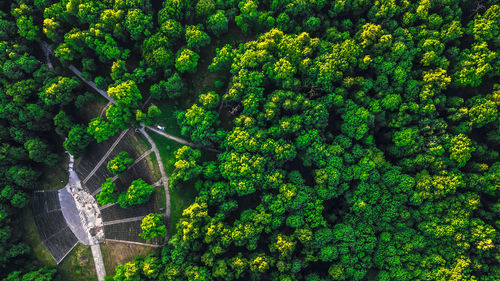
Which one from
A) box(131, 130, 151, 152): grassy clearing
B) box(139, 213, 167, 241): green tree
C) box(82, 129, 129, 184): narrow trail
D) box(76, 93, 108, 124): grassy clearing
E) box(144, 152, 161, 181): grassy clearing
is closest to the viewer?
box(139, 213, 167, 241): green tree

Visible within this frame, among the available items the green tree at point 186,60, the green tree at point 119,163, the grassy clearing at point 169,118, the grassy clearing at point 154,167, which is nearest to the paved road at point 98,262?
the green tree at point 119,163

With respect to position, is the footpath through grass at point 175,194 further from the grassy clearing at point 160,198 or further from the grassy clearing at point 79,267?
the grassy clearing at point 79,267

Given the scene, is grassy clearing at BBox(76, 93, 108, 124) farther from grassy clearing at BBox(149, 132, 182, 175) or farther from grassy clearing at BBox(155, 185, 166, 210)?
grassy clearing at BBox(155, 185, 166, 210)

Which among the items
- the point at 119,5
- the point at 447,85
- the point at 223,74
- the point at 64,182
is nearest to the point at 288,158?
the point at 223,74

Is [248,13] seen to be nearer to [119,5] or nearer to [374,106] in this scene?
[119,5]

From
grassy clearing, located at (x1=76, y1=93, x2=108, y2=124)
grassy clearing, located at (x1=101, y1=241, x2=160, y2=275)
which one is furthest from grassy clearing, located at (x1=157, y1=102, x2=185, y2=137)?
grassy clearing, located at (x1=101, y1=241, x2=160, y2=275)

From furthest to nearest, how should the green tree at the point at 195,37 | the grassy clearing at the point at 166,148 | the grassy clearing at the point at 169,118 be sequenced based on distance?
the grassy clearing at the point at 169,118 → the grassy clearing at the point at 166,148 → the green tree at the point at 195,37
